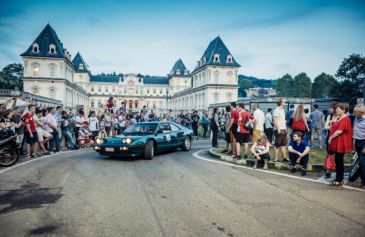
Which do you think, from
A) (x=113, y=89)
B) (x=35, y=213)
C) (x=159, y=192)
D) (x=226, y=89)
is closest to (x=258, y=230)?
(x=159, y=192)

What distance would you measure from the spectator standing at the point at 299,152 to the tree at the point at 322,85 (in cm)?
10838

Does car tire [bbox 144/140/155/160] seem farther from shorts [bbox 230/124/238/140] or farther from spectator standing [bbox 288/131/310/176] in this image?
spectator standing [bbox 288/131/310/176]

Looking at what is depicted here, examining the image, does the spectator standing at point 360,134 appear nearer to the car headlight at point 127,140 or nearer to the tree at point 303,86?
the car headlight at point 127,140

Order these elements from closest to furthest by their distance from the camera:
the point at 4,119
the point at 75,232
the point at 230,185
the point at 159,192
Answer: the point at 75,232
the point at 159,192
the point at 230,185
the point at 4,119

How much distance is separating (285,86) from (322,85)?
1603cm

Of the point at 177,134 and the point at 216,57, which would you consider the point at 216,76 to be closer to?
the point at 216,57

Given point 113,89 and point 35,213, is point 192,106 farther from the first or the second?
point 35,213

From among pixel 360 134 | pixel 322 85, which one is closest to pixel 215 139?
pixel 360 134

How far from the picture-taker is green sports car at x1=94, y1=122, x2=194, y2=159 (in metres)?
9.58

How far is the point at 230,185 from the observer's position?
6.46 meters

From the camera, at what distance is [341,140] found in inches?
255

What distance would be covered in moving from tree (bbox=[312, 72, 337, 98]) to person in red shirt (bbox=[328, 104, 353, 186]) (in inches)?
4306

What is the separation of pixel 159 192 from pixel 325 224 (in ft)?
10.5

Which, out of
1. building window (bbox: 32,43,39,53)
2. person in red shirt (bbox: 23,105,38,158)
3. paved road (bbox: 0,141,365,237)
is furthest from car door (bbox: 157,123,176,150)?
building window (bbox: 32,43,39,53)
